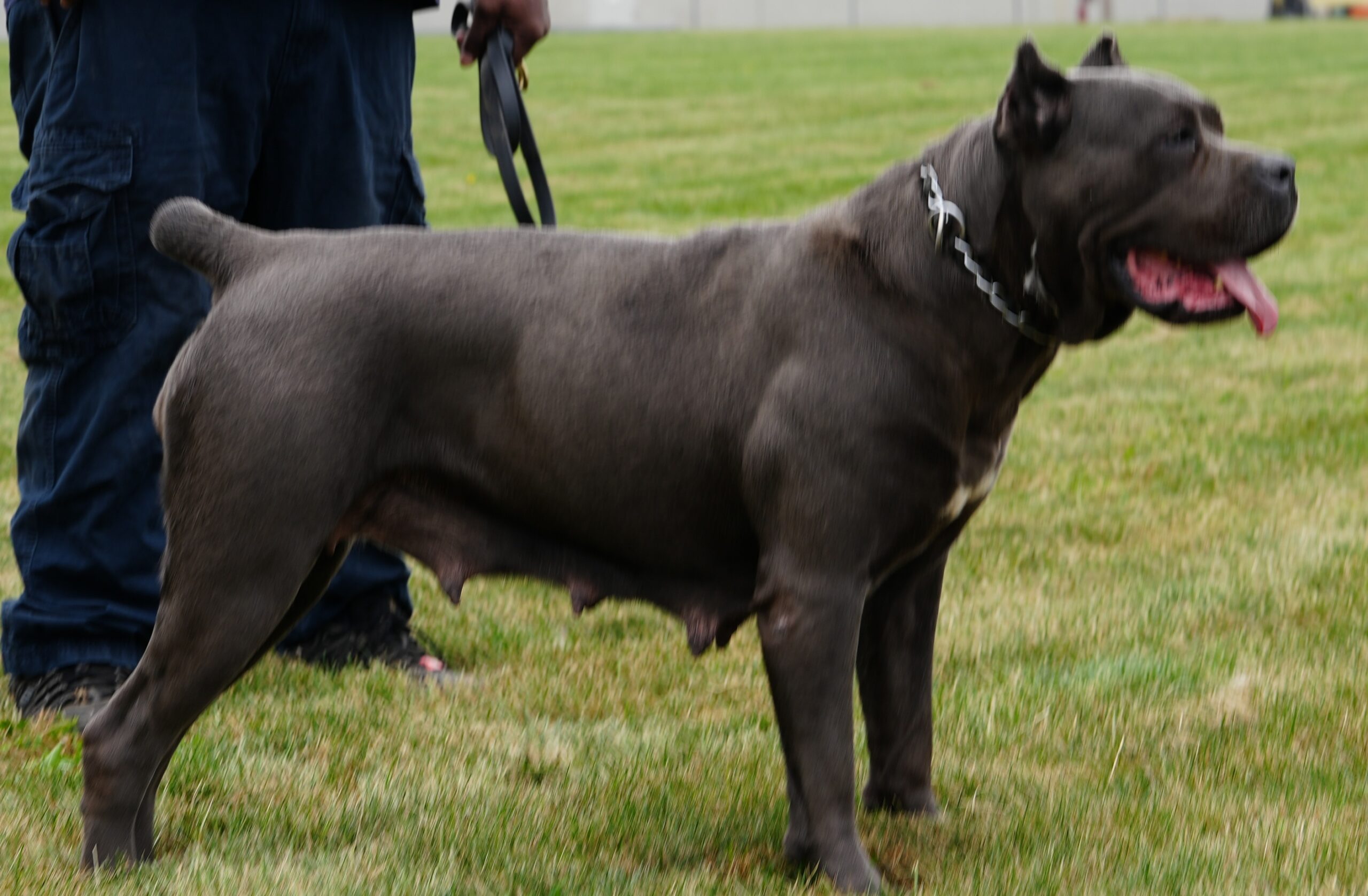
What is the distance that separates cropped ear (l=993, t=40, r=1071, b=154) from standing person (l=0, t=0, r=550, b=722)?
4.79 feet

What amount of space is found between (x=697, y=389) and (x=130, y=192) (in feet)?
5.02

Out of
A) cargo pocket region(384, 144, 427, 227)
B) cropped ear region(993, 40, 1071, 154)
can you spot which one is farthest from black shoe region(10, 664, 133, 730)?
cropped ear region(993, 40, 1071, 154)

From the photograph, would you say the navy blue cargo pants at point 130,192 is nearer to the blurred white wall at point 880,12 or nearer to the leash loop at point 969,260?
the leash loop at point 969,260

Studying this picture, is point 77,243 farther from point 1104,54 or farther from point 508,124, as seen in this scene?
point 1104,54

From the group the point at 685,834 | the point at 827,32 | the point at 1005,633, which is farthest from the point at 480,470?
the point at 827,32

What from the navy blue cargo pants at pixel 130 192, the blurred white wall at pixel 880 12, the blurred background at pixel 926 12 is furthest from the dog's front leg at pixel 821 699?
the blurred background at pixel 926 12

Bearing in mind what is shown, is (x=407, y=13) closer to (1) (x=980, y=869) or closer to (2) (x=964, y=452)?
(2) (x=964, y=452)

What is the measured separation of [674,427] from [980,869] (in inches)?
39.9

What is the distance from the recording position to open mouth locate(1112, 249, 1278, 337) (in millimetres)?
2629

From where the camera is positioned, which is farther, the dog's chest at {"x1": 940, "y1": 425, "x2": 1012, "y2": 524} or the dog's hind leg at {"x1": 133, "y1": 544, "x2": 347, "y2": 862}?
the dog's hind leg at {"x1": 133, "y1": 544, "x2": 347, "y2": 862}

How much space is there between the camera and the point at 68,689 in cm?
385

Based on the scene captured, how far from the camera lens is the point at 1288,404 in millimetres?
6867

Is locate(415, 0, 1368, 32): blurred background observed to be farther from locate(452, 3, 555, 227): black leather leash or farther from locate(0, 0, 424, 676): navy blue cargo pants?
locate(452, 3, 555, 227): black leather leash

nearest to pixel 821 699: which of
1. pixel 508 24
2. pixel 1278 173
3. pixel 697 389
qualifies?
pixel 697 389
